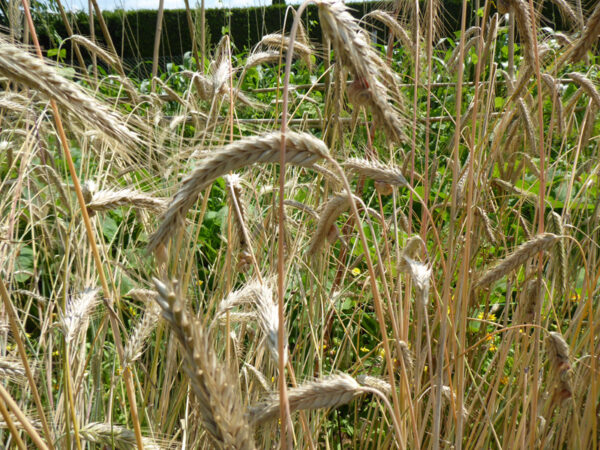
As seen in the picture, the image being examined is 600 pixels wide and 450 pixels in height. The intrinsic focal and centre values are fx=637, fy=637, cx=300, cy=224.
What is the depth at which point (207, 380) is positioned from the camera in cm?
76

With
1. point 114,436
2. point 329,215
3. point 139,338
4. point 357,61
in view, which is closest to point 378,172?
point 329,215

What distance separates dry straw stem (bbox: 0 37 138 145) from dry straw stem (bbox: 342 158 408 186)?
563mm

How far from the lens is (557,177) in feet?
11.9

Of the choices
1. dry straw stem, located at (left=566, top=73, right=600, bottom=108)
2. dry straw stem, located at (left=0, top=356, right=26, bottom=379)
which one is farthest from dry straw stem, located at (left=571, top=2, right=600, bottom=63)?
dry straw stem, located at (left=0, top=356, right=26, bottom=379)

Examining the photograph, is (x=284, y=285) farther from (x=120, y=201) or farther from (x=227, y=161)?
(x=227, y=161)

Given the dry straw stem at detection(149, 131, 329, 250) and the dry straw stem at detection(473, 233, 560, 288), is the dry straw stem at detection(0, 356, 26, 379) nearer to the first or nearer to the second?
the dry straw stem at detection(149, 131, 329, 250)

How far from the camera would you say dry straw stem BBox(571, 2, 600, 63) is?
1545 mm

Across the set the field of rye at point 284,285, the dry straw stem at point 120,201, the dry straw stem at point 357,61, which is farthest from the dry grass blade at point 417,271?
the dry straw stem at point 120,201

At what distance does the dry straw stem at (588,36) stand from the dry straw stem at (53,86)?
119cm

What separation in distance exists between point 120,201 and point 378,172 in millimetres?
554

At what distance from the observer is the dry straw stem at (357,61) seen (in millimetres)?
980

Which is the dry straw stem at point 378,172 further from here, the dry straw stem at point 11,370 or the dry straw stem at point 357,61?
the dry straw stem at point 11,370

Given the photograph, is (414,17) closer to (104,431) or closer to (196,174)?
(196,174)

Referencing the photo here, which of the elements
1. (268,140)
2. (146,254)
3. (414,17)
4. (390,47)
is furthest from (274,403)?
(390,47)
